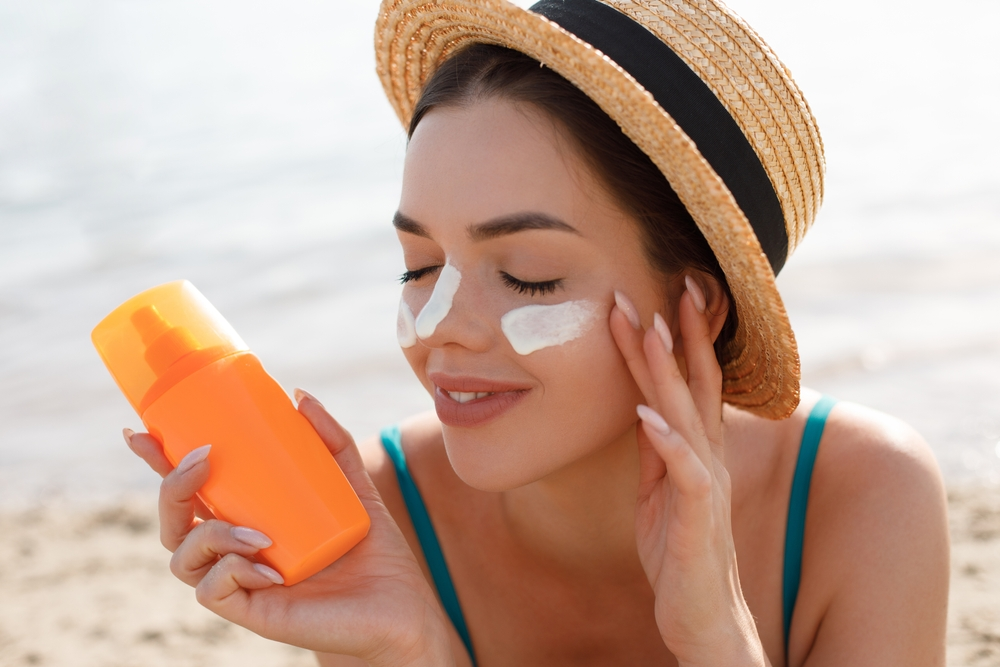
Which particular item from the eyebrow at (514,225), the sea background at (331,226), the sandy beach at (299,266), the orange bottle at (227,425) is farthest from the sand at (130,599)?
the eyebrow at (514,225)

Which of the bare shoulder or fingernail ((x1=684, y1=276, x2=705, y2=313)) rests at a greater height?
fingernail ((x1=684, y1=276, x2=705, y2=313))

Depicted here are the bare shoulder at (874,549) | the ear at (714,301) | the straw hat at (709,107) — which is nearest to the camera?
the straw hat at (709,107)

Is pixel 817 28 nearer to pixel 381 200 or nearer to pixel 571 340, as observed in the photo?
pixel 381 200

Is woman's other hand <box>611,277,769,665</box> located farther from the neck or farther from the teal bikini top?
the teal bikini top

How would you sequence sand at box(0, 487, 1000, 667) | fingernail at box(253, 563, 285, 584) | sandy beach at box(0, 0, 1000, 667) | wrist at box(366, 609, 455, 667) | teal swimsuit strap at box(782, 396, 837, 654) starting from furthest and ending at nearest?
sandy beach at box(0, 0, 1000, 667) < sand at box(0, 487, 1000, 667) < teal swimsuit strap at box(782, 396, 837, 654) < wrist at box(366, 609, 455, 667) < fingernail at box(253, 563, 285, 584)

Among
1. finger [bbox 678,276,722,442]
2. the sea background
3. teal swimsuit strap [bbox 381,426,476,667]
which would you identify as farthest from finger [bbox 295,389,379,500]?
the sea background

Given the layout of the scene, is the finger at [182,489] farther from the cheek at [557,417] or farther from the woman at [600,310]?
the cheek at [557,417]

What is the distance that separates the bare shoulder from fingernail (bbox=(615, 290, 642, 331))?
851 mm

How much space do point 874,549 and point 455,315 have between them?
45.5 inches

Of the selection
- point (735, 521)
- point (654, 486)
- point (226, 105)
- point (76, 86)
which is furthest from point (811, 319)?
point (76, 86)

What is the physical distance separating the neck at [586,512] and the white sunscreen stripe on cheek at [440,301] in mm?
554

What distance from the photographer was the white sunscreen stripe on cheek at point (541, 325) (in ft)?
5.58

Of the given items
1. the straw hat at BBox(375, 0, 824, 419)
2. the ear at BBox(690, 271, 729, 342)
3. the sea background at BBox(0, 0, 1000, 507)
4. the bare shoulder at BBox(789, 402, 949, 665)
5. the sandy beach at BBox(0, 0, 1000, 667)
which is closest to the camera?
the straw hat at BBox(375, 0, 824, 419)

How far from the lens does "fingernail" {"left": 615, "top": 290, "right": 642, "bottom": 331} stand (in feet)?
5.68
